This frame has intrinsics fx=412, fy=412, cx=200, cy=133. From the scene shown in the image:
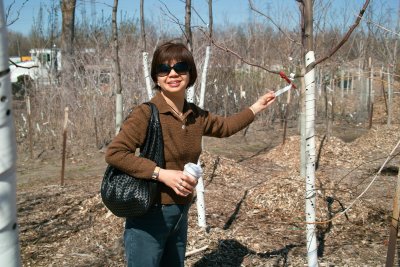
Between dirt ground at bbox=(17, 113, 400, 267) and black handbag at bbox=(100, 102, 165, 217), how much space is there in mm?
850

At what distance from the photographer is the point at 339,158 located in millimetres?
7434

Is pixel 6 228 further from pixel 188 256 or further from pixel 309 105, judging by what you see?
pixel 188 256

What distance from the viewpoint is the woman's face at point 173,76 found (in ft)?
6.30

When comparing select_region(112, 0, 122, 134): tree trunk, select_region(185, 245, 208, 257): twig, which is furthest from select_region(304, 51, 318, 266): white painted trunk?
select_region(112, 0, 122, 134): tree trunk

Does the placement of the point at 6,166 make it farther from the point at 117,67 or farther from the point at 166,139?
the point at 117,67

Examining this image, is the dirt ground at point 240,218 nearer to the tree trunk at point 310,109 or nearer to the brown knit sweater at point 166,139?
the tree trunk at point 310,109

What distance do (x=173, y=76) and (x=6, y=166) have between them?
3.56ft

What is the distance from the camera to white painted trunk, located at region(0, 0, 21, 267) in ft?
3.06

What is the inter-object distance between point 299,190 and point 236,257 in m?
1.70

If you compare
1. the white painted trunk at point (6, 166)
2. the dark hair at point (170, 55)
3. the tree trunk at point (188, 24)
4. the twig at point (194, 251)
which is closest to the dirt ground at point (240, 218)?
the twig at point (194, 251)

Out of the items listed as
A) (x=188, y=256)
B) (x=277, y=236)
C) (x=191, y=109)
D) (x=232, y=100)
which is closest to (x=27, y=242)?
A: (x=188, y=256)

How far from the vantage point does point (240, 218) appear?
14.5 feet

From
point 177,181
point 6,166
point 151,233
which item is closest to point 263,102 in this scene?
point 177,181

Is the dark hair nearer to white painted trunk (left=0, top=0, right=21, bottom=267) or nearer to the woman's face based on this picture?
the woman's face
